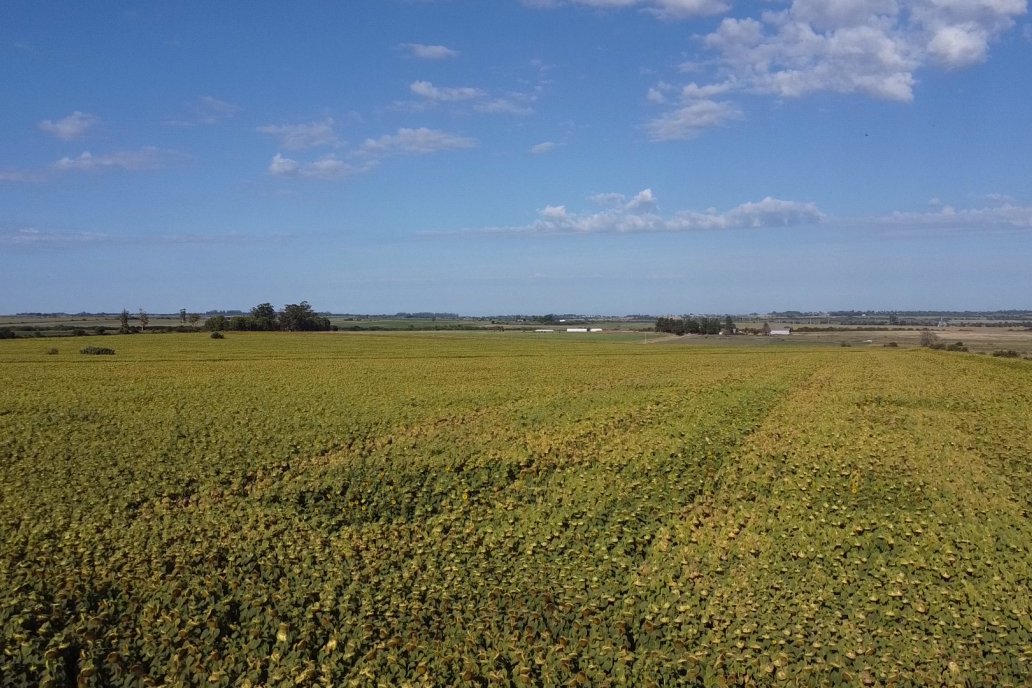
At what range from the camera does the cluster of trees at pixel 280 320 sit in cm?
10881

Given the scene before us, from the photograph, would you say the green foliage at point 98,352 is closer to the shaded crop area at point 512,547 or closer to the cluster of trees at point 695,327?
the shaded crop area at point 512,547

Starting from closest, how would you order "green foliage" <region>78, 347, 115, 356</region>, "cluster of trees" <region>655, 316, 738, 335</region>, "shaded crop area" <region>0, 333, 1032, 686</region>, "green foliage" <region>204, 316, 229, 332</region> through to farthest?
"shaded crop area" <region>0, 333, 1032, 686</region>
"green foliage" <region>78, 347, 115, 356</region>
"green foliage" <region>204, 316, 229, 332</region>
"cluster of trees" <region>655, 316, 738, 335</region>

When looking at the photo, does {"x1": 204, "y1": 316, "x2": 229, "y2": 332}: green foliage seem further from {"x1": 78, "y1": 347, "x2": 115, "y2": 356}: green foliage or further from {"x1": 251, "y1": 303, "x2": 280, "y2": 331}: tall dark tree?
{"x1": 78, "y1": 347, "x2": 115, "y2": 356}: green foliage

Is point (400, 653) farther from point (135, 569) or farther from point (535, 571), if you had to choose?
point (135, 569)

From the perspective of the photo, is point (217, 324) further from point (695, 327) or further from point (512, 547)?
point (512, 547)

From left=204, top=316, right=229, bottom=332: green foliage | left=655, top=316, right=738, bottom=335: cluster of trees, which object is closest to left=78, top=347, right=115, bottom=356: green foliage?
left=204, top=316, right=229, bottom=332: green foliage

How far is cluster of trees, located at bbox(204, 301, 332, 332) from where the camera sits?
357 ft

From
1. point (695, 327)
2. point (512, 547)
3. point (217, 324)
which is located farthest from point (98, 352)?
point (695, 327)

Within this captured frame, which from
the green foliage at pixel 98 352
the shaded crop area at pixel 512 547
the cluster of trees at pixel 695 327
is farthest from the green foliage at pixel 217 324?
the shaded crop area at pixel 512 547

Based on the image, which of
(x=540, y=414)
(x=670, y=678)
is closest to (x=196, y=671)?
(x=670, y=678)

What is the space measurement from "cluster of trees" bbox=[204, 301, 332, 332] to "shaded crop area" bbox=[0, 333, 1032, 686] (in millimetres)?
90230

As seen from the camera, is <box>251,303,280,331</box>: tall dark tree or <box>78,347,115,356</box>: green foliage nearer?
Answer: <box>78,347,115,356</box>: green foliage

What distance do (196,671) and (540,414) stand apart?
1389cm

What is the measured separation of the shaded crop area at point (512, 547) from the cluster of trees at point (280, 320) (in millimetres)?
90230
